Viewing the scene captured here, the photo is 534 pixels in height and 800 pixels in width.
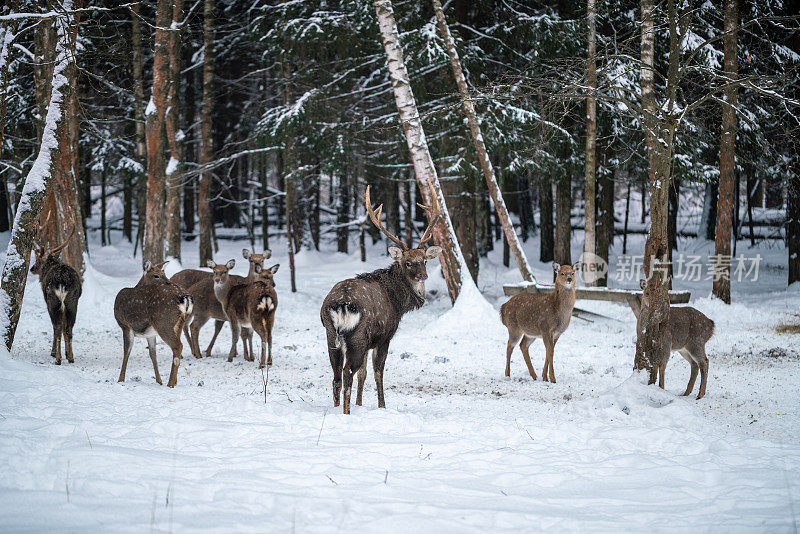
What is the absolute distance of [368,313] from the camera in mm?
6043

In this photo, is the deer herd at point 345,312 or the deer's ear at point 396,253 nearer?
the deer herd at point 345,312

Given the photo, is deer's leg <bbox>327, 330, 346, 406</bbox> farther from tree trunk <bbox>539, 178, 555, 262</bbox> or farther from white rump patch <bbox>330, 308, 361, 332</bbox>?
tree trunk <bbox>539, 178, 555, 262</bbox>

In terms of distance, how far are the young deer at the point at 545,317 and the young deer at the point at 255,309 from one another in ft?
11.0

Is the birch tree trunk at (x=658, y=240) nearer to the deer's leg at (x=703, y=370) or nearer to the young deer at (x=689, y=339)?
the young deer at (x=689, y=339)

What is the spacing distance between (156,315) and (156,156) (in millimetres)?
7603

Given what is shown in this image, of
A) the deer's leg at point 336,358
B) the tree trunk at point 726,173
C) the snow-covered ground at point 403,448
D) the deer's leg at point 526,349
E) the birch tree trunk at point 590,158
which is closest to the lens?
the snow-covered ground at point 403,448

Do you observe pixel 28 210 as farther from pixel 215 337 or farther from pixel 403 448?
pixel 403 448

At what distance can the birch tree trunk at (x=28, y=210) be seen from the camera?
8.05 meters

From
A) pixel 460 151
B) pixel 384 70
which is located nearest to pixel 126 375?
pixel 460 151

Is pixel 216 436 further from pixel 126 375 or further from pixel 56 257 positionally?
pixel 56 257

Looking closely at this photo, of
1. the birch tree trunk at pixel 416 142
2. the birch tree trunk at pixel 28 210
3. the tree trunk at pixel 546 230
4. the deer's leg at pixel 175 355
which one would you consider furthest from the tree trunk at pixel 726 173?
the birch tree trunk at pixel 28 210

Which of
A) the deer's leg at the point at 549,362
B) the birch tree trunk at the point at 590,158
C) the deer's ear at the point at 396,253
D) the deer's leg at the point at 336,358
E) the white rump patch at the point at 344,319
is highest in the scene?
the birch tree trunk at the point at 590,158

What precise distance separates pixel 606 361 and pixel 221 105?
67.7ft

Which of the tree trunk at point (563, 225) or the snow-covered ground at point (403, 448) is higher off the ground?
the tree trunk at point (563, 225)
